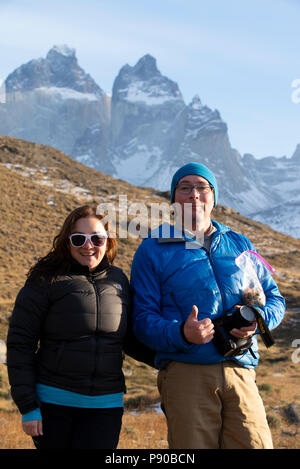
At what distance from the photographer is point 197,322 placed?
8.72 ft

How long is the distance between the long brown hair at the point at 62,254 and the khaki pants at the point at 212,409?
1013 mm

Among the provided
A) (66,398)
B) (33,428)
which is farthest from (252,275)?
(33,428)

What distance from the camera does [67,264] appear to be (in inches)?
123

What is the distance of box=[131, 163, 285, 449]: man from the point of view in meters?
2.73

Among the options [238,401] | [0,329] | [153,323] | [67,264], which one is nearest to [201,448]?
[238,401]

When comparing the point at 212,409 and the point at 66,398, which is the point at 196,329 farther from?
the point at 66,398

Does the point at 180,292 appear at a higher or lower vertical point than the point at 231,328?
higher

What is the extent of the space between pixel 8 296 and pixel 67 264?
64.1 ft

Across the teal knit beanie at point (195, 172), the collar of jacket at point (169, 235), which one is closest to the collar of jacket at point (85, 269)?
the collar of jacket at point (169, 235)

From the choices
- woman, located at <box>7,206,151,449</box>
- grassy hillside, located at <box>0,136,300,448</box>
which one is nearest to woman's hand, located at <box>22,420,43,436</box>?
woman, located at <box>7,206,151,449</box>

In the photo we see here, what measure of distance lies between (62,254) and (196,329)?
1.13 m

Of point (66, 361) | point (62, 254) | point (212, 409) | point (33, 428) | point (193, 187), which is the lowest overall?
point (33, 428)

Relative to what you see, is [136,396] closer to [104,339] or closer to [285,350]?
[104,339]

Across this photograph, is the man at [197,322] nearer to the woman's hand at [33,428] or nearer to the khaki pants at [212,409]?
the khaki pants at [212,409]
